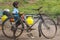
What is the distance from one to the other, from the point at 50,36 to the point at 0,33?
6.66 feet

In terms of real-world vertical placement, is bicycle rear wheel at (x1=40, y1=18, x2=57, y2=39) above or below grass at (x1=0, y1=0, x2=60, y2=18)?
below

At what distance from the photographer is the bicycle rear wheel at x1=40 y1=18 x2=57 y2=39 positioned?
1127 cm

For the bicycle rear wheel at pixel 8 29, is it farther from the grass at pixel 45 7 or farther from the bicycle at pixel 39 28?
the grass at pixel 45 7

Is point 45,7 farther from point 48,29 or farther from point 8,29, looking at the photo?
point 8,29

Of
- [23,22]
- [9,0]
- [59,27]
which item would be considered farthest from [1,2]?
[23,22]

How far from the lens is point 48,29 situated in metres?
11.4

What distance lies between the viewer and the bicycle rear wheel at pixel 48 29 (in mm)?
11267

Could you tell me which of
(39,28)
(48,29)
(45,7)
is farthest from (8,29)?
(45,7)

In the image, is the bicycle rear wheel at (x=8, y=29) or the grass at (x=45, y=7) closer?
the bicycle rear wheel at (x=8, y=29)

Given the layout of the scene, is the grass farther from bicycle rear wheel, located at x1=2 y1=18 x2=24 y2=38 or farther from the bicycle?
bicycle rear wheel, located at x1=2 y1=18 x2=24 y2=38

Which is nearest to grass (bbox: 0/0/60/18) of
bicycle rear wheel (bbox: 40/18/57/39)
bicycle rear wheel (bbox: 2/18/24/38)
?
bicycle rear wheel (bbox: 40/18/57/39)

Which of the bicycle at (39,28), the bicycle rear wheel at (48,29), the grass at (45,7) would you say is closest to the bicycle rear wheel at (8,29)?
the bicycle at (39,28)

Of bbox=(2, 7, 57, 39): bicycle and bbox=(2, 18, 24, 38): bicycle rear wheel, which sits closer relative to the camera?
bbox=(2, 7, 57, 39): bicycle

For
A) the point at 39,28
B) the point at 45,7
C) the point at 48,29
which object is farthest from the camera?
the point at 45,7
